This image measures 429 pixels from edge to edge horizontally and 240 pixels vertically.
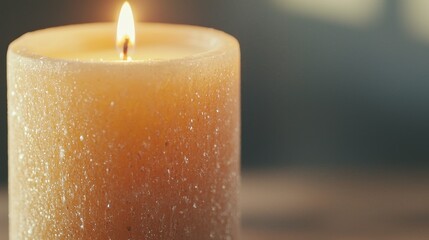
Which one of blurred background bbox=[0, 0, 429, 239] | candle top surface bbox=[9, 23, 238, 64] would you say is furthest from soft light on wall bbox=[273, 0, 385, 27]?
candle top surface bbox=[9, 23, 238, 64]

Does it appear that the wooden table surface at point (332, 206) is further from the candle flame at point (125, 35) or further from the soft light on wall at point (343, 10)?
the candle flame at point (125, 35)

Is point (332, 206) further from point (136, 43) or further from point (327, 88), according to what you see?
point (136, 43)

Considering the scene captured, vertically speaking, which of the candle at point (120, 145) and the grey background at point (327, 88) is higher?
the candle at point (120, 145)

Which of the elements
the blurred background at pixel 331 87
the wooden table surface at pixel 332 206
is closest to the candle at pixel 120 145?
the wooden table surface at pixel 332 206

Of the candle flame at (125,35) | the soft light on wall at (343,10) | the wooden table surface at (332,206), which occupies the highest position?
the candle flame at (125,35)

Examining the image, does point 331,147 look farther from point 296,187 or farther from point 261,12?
point 261,12

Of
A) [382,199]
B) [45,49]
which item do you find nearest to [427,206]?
[382,199]

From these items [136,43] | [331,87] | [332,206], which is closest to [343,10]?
[331,87]
